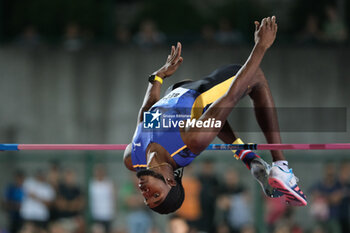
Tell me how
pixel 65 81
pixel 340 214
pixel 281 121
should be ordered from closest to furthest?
pixel 340 214 → pixel 281 121 → pixel 65 81

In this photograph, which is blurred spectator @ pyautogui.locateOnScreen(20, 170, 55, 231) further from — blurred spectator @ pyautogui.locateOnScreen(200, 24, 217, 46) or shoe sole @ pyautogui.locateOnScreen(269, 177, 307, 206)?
shoe sole @ pyautogui.locateOnScreen(269, 177, 307, 206)

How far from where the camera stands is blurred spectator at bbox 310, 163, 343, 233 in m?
9.70

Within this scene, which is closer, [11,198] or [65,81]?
[11,198]

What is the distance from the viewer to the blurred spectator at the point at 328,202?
9.70 meters

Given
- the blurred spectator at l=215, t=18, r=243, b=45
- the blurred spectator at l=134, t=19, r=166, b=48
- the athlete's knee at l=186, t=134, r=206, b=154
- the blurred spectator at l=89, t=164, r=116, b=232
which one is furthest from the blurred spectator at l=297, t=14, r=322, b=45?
the athlete's knee at l=186, t=134, r=206, b=154

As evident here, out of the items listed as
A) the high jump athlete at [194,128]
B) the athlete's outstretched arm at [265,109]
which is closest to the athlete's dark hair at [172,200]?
the high jump athlete at [194,128]

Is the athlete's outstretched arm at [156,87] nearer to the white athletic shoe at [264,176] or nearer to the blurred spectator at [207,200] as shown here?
the white athletic shoe at [264,176]

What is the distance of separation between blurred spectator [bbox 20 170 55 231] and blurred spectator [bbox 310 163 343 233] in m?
3.87

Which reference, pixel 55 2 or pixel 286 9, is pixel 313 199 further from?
pixel 55 2

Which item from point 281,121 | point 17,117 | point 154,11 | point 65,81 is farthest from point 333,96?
point 17,117

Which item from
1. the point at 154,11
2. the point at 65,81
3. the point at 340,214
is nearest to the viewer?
the point at 340,214

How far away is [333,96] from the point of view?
11391mm

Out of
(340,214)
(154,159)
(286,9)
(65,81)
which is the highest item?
(154,159)

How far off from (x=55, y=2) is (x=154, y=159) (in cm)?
744
